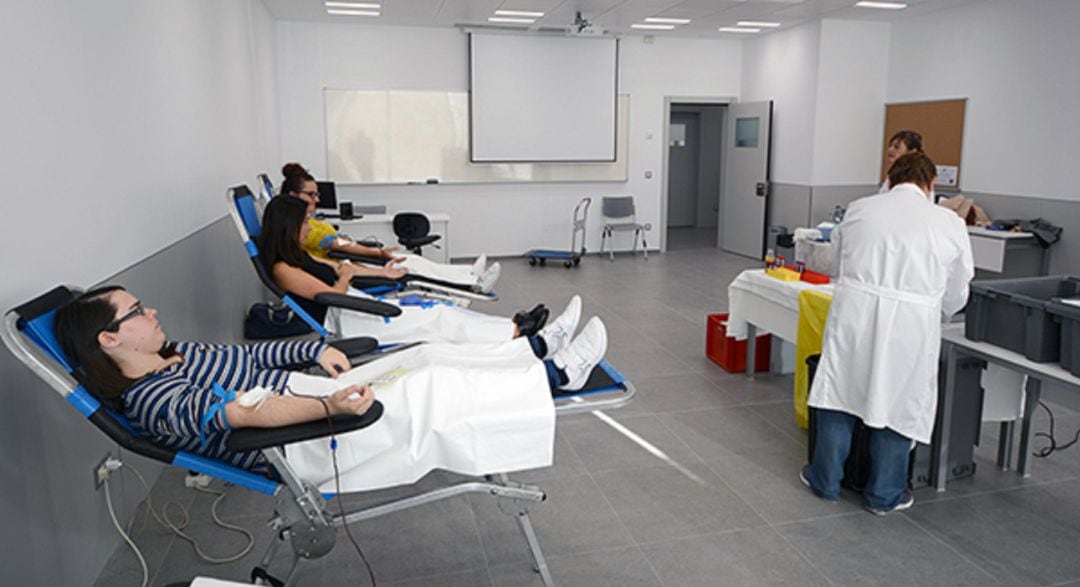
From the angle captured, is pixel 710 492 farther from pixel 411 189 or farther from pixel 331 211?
pixel 411 189

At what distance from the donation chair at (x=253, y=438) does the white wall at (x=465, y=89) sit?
20.8 ft

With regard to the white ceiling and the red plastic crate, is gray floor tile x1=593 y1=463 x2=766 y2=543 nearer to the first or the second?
the red plastic crate

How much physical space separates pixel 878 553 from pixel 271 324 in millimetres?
4343

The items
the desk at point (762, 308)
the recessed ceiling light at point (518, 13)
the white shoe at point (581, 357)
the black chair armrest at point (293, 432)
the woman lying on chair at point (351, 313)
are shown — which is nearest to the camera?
the black chair armrest at point (293, 432)

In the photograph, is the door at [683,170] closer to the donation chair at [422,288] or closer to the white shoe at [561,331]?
the donation chair at [422,288]

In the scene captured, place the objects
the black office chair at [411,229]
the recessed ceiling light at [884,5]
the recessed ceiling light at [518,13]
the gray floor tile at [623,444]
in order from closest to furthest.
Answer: the gray floor tile at [623,444] → the black office chair at [411,229] → the recessed ceiling light at [884,5] → the recessed ceiling light at [518,13]

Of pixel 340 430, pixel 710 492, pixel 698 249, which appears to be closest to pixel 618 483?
pixel 710 492

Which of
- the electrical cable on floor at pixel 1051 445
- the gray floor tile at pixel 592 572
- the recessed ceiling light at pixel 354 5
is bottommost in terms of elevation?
Answer: the gray floor tile at pixel 592 572

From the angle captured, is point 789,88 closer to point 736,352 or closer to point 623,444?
point 736,352

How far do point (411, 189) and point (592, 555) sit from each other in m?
7.08

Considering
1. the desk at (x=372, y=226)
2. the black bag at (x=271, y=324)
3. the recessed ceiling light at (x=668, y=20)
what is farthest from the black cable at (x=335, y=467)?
the recessed ceiling light at (x=668, y=20)

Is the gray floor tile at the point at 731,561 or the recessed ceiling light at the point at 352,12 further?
the recessed ceiling light at the point at 352,12

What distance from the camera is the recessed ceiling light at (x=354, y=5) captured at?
293 inches

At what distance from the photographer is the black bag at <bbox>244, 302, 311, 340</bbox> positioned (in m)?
5.54
